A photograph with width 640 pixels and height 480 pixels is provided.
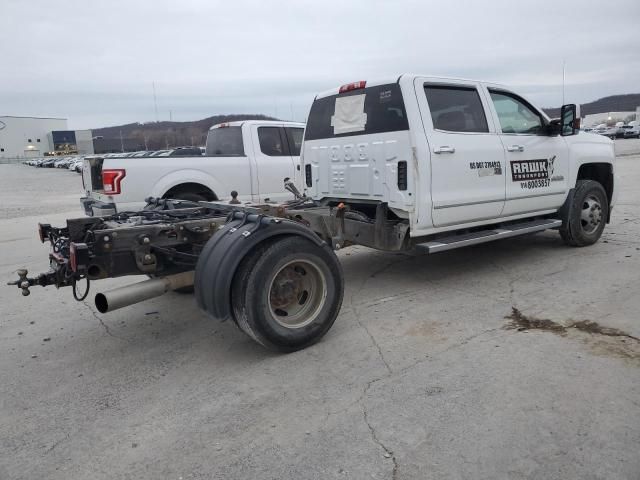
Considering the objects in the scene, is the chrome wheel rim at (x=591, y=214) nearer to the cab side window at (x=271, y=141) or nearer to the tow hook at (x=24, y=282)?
the cab side window at (x=271, y=141)

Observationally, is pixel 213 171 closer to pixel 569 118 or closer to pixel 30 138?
pixel 569 118

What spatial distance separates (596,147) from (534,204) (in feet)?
5.63

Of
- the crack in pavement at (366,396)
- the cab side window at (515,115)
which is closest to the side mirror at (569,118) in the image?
the cab side window at (515,115)

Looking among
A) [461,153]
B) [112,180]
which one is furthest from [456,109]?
[112,180]

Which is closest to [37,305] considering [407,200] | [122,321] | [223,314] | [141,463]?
[122,321]

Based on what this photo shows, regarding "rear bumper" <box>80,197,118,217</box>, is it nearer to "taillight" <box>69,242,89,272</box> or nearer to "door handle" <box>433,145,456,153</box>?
"taillight" <box>69,242,89,272</box>

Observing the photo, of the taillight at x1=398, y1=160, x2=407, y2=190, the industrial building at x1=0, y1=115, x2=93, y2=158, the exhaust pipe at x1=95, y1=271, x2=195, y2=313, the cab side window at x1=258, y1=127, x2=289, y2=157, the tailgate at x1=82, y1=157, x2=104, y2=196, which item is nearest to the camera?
the exhaust pipe at x1=95, y1=271, x2=195, y2=313

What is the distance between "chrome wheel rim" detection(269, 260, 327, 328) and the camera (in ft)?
13.5

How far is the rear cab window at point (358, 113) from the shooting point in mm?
5234

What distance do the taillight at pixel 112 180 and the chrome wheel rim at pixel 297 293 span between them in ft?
14.0

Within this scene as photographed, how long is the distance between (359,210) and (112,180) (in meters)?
3.70

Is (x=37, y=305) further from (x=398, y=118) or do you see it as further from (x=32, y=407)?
(x=398, y=118)

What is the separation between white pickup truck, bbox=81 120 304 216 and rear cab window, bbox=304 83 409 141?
238 centimetres

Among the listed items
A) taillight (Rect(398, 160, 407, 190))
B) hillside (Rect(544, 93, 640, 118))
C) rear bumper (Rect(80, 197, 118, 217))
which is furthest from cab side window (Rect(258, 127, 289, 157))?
hillside (Rect(544, 93, 640, 118))
